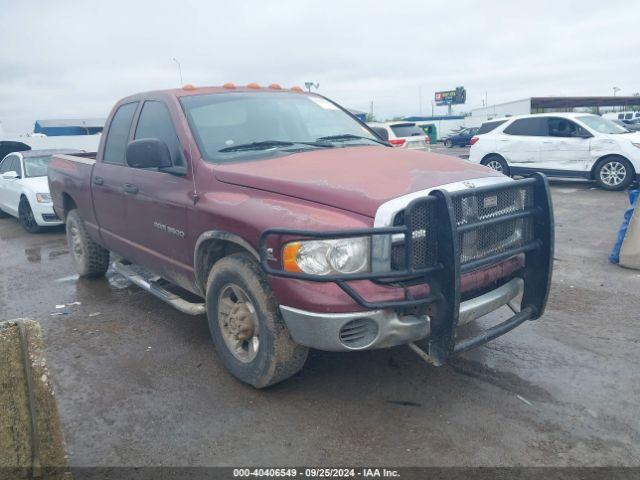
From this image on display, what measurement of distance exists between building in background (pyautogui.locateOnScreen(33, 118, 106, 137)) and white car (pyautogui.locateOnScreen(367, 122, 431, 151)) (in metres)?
19.0

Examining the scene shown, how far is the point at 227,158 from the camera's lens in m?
3.80

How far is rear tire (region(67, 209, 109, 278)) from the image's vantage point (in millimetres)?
6000

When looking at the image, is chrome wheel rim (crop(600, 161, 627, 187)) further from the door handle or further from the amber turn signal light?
the amber turn signal light

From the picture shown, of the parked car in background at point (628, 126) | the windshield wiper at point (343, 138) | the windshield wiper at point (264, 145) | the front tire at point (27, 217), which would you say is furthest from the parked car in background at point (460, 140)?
the windshield wiper at point (264, 145)

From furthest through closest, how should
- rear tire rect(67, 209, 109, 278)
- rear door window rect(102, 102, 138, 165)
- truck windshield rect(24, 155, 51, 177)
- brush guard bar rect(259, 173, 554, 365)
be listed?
truck windshield rect(24, 155, 51, 177)
rear tire rect(67, 209, 109, 278)
rear door window rect(102, 102, 138, 165)
brush guard bar rect(259, 173, 554, 365)

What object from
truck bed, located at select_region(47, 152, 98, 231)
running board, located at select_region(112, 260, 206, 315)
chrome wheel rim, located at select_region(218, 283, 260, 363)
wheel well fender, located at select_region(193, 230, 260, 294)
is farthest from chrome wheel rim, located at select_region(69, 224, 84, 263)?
chrome wheel rim, located at select_region(218, 283, 260, 363)

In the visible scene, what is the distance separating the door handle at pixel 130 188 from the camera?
4473 millimetres

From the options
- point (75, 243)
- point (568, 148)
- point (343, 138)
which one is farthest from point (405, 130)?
point (343, 138)

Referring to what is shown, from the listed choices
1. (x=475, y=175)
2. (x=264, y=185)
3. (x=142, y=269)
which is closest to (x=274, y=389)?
(x=264, y=185)

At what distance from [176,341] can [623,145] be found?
10372 mm

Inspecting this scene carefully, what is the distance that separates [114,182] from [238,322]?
2263mm

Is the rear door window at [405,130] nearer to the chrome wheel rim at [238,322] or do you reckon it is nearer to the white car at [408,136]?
the white car at [408,136]

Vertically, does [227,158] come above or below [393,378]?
above

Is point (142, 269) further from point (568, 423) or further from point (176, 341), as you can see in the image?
point (568, 423)
